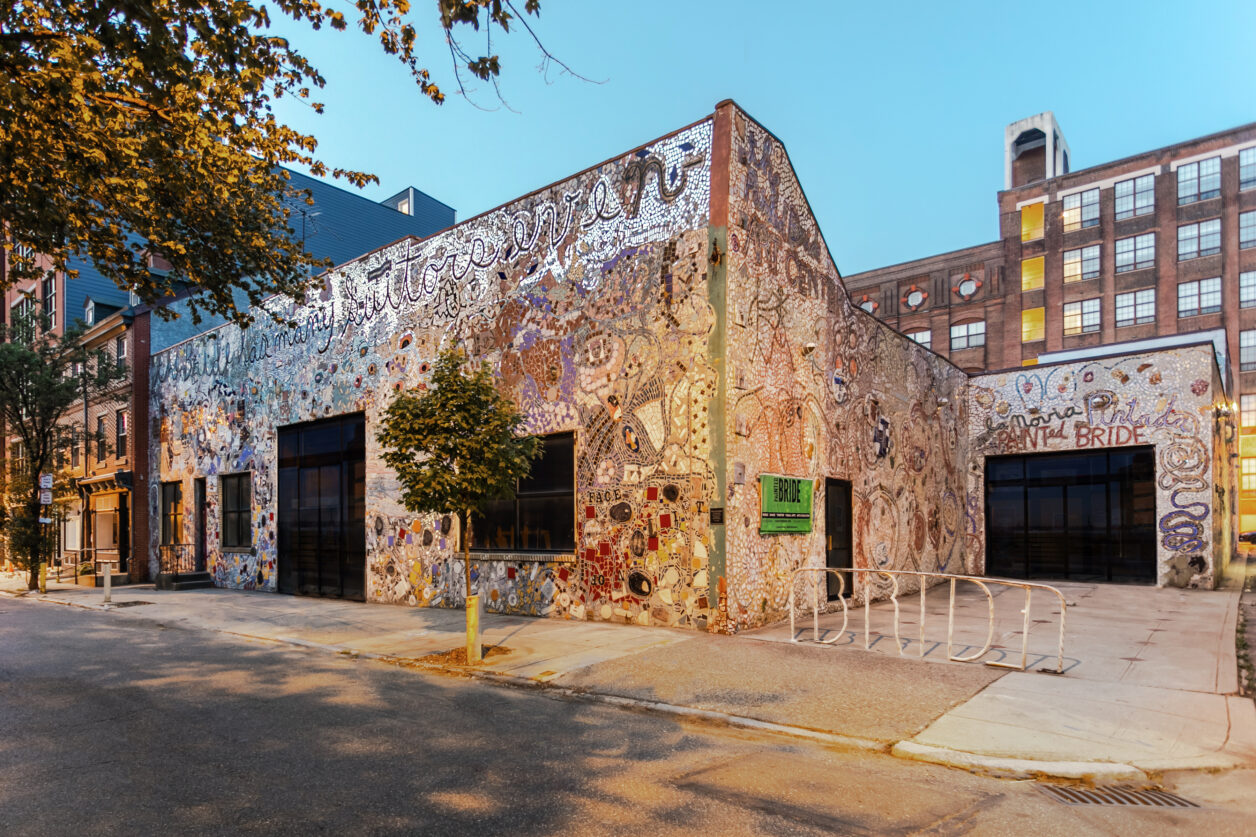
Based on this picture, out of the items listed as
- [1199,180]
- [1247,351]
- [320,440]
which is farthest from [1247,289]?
[320,440]

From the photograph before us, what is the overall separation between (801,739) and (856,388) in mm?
9741

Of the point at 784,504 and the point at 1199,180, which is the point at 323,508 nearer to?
the point at 784,504

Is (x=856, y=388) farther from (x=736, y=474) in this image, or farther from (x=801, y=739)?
(x=801, y=739)

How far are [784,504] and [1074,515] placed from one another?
11.6 metres

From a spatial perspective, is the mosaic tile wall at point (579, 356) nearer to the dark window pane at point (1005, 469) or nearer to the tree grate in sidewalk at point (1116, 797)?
the tree grate in sidewalk at point (1116, 797)

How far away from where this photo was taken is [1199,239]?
42469 mm

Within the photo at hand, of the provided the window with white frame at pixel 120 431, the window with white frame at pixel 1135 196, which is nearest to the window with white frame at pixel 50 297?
the window with white frame at pixel 120 431

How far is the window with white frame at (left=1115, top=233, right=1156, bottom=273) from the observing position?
43.7 metres

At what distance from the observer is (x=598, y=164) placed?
12711mm

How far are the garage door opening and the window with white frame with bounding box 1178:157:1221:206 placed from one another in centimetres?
3390

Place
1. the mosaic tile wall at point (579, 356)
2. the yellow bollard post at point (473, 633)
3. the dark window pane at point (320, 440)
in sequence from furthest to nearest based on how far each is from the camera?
1. the dark window pane at point (320, 440)
2. the mosaic tile wall at point (579, 356)
3. the yellow bollard post at point (473, 633)

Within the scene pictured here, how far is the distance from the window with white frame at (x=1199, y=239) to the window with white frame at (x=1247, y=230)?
92 centimetres

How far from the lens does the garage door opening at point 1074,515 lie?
59.6 feet

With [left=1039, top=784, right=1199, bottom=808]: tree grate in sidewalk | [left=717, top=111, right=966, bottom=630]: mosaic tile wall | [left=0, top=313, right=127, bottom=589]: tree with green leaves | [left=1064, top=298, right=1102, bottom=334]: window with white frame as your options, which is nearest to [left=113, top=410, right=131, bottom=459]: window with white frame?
[left=0, top=313, right=127, bottom=589]: tree with green leaves
